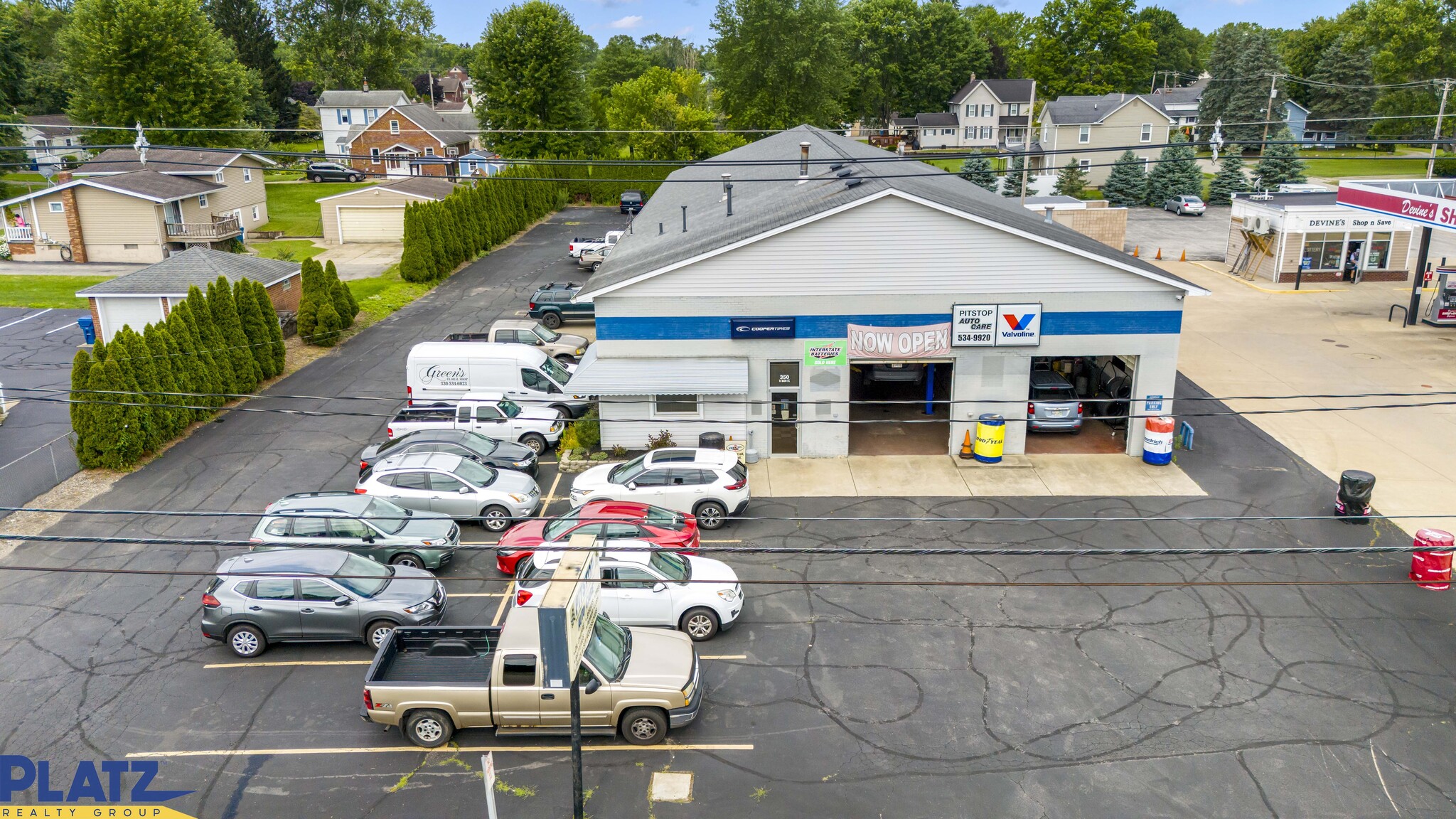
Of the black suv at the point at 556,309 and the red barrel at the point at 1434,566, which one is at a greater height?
the black suv at the point at 556,309

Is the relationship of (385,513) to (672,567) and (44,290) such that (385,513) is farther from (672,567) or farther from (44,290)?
(44,290)

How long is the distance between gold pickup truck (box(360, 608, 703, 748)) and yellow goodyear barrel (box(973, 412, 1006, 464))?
12.0 metres

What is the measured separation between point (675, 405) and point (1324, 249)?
114 ft

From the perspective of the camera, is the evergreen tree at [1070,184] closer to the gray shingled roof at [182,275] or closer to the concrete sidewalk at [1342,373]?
the concrete sidewalk at [1342,373]

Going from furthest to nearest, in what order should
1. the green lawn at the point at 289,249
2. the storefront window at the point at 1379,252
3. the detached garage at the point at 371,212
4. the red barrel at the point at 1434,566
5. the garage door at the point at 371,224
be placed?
the garage door at the point at 371,224, the detached garage at the point at 371,212, the green lawn at the point at 289,249, the storefront window at the point at 1379,252, the red barrel at the point at 1434,566

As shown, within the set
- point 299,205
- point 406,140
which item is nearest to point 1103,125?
point 406,140

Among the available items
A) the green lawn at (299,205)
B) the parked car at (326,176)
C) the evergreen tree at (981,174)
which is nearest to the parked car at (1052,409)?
the evergreen tree at (981,174)

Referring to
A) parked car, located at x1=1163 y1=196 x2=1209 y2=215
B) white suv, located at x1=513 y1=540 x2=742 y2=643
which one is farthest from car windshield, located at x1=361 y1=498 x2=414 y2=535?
parked car, located at x1=1163 y1=196 x2=1209 y2=215

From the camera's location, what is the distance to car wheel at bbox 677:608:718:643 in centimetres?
1595

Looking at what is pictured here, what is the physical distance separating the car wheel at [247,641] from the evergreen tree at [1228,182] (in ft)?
225

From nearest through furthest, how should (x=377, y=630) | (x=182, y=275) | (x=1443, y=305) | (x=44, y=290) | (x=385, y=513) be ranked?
1. (x=377, y=630)
2. (x=385, y=513)
3. (x=182, y=275)
4. (x=1443, y=305)
5. (x=44, y=290)

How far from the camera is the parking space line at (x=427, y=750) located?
43.7ft

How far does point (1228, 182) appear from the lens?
68.2 metres

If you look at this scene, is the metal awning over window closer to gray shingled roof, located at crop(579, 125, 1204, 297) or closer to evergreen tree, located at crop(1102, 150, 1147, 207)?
gray shingled roof, located at crop(579, 125, 1204, 297)
